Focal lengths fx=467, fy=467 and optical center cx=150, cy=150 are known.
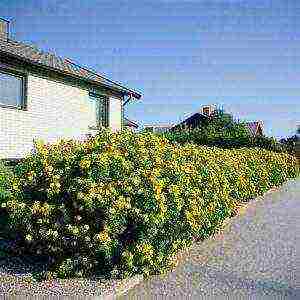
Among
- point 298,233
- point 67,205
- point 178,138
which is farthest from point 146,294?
point 178,138

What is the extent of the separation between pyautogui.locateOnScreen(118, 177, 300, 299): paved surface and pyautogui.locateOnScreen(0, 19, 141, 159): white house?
23.2 feet

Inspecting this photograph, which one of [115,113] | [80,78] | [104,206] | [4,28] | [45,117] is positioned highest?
[4,28]

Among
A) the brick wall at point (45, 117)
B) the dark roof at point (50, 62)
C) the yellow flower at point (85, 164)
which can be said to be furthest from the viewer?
the dark roof at point (50, 62)

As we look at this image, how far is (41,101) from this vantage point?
14805mm

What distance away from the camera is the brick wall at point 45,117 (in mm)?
13281

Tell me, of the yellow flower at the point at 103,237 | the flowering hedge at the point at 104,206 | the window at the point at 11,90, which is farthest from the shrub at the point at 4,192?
the window at the point at 11,90

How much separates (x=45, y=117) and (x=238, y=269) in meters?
10.2

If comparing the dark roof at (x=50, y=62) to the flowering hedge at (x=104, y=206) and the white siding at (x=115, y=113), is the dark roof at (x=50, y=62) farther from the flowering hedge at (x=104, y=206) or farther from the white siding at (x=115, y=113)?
the flowering hedge at (x=104, y=206)

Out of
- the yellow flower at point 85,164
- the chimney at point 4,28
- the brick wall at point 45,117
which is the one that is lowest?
the yellow flower at point 85,164

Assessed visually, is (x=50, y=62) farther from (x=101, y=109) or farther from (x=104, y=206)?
(x=104, y=206)

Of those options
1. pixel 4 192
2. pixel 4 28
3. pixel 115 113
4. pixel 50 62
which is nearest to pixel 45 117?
pixel 50 62

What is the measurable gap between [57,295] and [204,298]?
1.57 metres

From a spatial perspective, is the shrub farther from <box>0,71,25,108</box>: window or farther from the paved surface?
<box>0,71,25,108</box>: window

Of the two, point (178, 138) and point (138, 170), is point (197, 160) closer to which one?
point (138, 170)
